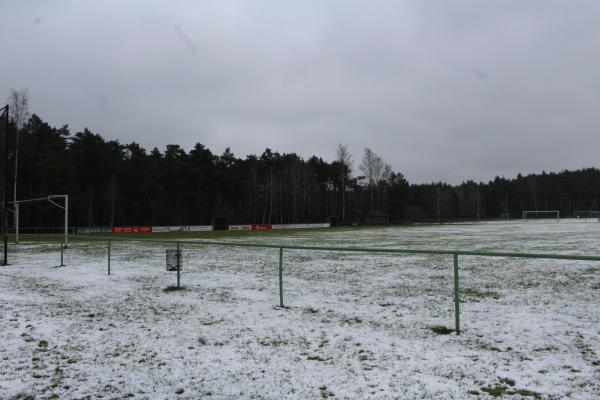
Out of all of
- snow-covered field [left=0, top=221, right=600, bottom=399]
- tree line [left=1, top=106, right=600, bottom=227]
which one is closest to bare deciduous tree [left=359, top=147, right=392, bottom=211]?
Answer: tree line [left=1, top=106, right=600, bottom=227]

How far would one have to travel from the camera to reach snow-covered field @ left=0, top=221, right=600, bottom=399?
4352 millimetres

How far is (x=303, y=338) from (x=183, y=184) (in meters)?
75.4

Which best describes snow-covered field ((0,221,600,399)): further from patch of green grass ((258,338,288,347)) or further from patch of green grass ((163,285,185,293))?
patch of green grass ((163,285,185,293))

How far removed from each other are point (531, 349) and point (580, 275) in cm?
774

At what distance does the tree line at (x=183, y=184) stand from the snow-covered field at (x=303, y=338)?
47.8 meters

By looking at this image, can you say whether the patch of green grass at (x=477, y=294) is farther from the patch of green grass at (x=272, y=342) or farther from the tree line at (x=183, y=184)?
the tree line at (x=183, y=184)

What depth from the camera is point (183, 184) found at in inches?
3059

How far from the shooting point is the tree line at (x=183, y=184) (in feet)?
190

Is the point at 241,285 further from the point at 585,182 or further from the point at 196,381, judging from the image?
the point at 585,182

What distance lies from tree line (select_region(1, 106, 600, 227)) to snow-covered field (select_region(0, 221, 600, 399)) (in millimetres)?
47801

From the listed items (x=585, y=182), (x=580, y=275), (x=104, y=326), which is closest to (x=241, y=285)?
(x=104, y=326)

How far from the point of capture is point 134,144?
79.9m

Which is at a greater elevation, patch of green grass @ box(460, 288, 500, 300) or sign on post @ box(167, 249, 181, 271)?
sign on post @ box(167, 249, 181, 271)

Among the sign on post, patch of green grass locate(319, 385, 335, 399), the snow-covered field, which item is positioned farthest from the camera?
the sign on post
